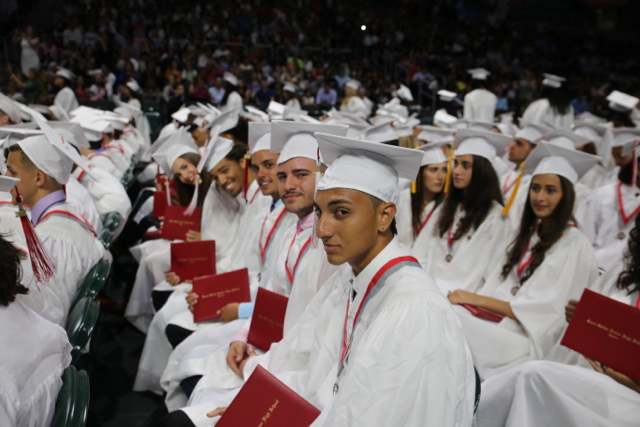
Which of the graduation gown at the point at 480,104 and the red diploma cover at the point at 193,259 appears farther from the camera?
the graduation gown at the point at 480,104

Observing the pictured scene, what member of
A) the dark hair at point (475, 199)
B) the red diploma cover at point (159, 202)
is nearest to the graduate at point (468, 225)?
the dark hair at point (475, 199)

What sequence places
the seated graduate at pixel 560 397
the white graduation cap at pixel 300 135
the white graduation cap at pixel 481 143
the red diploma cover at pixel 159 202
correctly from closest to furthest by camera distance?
1. the seated graduate at pixel 560 397
2. the white graduation cap at pixel 300 135
3. the white graduation cap at pixel 481 143
4. the red diploma cover at pixel 159 202

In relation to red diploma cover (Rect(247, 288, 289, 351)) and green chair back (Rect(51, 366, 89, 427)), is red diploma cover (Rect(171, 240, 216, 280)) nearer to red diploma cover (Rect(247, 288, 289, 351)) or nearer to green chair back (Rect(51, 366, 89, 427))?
red diploma cover (Rect(247, 288, 289, 351))

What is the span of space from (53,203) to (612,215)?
430 centimetres

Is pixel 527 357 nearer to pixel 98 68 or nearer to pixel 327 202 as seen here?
pixel 327 202

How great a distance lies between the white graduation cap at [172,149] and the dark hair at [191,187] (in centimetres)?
5

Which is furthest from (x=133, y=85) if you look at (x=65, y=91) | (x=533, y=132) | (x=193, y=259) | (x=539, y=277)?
(x=539, y=277)

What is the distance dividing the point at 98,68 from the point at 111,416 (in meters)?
11.7

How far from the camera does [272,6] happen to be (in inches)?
698

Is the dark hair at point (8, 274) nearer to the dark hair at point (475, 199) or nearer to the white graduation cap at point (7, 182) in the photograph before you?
the white graduation cap at point (7, 182)

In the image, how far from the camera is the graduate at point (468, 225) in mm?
3498

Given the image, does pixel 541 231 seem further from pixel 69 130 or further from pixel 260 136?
pixel 69 130

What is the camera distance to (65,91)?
9867 millimetres

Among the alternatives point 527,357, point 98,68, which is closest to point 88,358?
point 527,357
